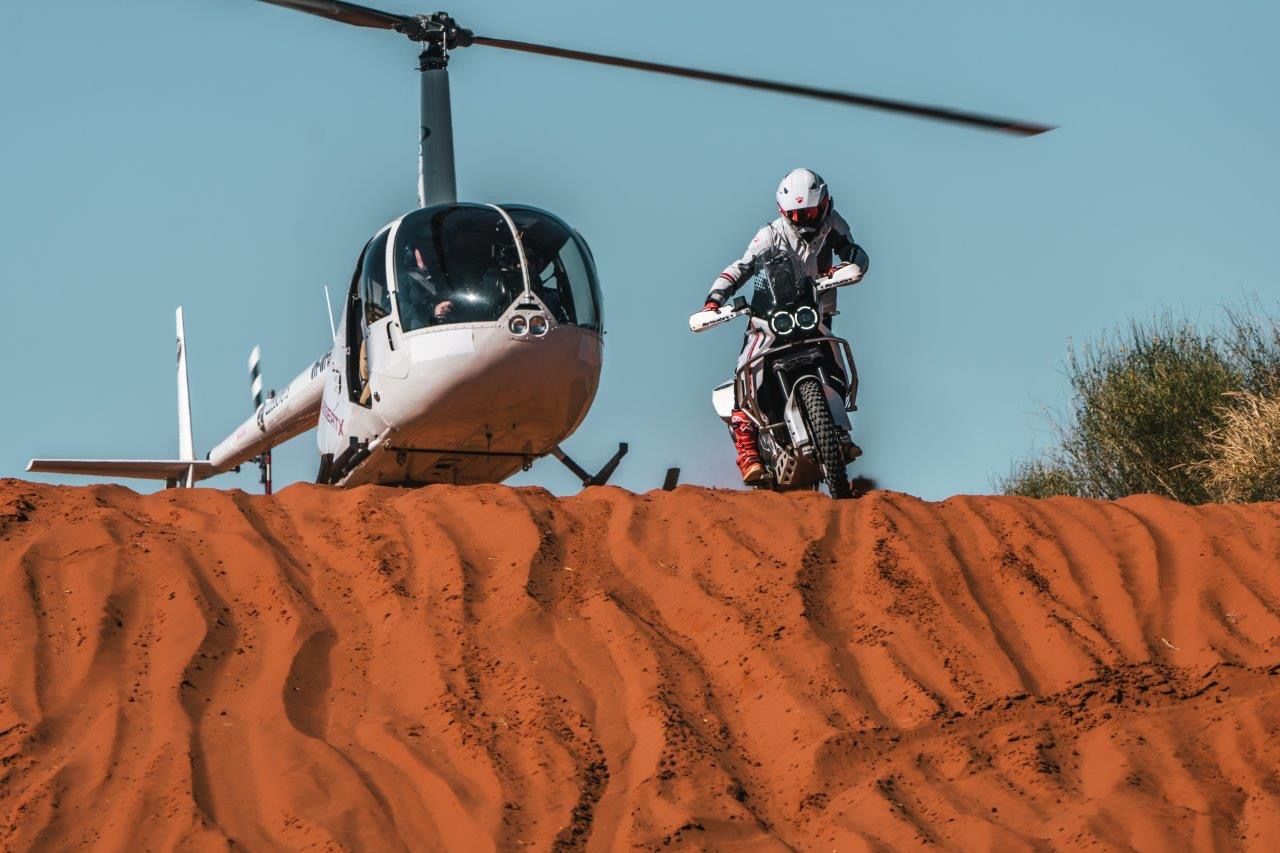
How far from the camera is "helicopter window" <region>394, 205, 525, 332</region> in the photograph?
12.0 meters

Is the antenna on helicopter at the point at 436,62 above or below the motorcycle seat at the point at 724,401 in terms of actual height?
above

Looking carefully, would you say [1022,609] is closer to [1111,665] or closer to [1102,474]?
[1111,665]

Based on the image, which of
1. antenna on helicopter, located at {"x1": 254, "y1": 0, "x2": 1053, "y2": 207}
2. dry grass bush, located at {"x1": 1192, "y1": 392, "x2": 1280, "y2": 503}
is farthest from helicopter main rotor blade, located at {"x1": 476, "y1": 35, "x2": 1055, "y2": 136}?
dry grass bush, located at {"x1": 1192, "y1": 392, "x2": 1280, "y2": 503}

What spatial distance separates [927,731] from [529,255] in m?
6.44

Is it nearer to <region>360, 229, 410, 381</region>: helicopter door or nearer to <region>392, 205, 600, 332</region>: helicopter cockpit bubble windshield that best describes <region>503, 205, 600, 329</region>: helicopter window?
<region>392, 205, 600, 332</region>: helicopter cockpit bubble windshield

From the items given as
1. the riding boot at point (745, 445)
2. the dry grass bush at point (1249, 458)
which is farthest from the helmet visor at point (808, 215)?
the dry grass bush at point (1249, 458)

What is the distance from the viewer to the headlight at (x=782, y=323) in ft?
35.3

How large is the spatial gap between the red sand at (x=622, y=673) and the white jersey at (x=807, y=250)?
302cm

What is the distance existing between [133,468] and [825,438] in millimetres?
9139

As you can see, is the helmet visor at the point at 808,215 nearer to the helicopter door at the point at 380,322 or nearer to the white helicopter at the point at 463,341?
the white helicopter at the point at 463,341

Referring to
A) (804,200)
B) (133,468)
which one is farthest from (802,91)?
(133,468)

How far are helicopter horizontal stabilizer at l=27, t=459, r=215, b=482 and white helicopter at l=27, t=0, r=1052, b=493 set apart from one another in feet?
12.8

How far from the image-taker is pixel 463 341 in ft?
38.9

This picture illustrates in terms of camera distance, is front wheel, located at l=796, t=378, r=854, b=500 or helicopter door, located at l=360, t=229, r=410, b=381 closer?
front wheel, located at l=796, t=378, r=854, b=500
